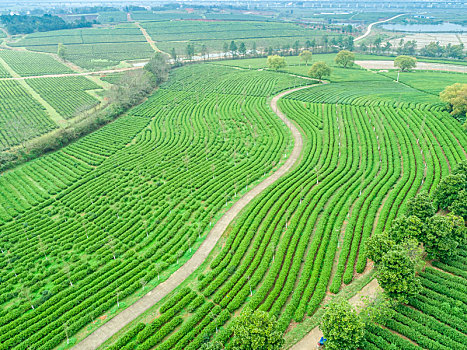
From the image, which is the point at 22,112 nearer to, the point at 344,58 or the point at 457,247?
the point at 457,247

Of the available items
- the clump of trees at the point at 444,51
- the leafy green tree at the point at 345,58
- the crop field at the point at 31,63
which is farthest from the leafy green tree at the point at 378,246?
the clump of trees at the point at 444,51

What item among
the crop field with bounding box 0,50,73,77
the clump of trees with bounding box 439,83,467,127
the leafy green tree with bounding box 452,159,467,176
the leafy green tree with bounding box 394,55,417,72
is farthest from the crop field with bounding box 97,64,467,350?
the crop field with bounding box 0,50,73,77

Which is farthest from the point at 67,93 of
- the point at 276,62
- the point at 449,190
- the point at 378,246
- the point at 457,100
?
the point at 457,100

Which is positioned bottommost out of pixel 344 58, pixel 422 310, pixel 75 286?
pixel 75 286

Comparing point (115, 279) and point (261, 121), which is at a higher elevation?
point (261, 121)

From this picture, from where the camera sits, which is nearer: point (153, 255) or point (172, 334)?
point (172, 334)

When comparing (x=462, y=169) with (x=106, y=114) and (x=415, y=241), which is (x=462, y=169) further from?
(x=106, y=114)

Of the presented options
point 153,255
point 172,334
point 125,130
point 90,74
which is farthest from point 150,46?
point 172,334

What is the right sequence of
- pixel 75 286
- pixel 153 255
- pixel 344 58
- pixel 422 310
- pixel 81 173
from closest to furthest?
pixel 422 310 → pixel 75 286 → pixel 153 255 → pixel 81 173 → pixel 344 58
